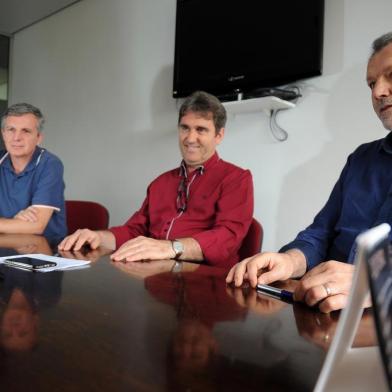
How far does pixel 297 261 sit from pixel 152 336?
64 cm

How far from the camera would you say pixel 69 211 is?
100.0 inches

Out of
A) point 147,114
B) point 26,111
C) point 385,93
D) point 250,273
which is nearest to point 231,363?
point 250,273

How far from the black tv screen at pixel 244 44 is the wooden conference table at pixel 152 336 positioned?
5.46 feet

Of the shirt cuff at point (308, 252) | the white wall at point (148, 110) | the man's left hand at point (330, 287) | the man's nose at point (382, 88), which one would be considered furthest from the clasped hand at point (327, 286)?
the white wall at point (148, 110)

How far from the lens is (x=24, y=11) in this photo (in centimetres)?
402

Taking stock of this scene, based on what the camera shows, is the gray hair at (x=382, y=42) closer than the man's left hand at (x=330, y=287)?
No

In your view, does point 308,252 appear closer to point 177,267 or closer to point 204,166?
point 177,267

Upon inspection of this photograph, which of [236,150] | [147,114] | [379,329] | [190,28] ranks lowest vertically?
[379,329]

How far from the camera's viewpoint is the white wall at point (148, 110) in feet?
6.98

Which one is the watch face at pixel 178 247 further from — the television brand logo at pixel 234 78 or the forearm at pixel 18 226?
the television brand logo at pixel 234 78

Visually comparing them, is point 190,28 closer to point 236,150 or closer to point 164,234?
point 236,150

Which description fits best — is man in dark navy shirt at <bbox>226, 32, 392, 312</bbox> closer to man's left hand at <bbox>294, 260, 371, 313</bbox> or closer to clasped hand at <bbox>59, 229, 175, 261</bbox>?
man's left hand at <bbox>294, 260, 371, 313</bbox>

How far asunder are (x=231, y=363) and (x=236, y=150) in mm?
2192

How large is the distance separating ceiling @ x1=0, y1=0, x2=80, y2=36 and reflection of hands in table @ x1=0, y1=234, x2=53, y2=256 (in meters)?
2.86
